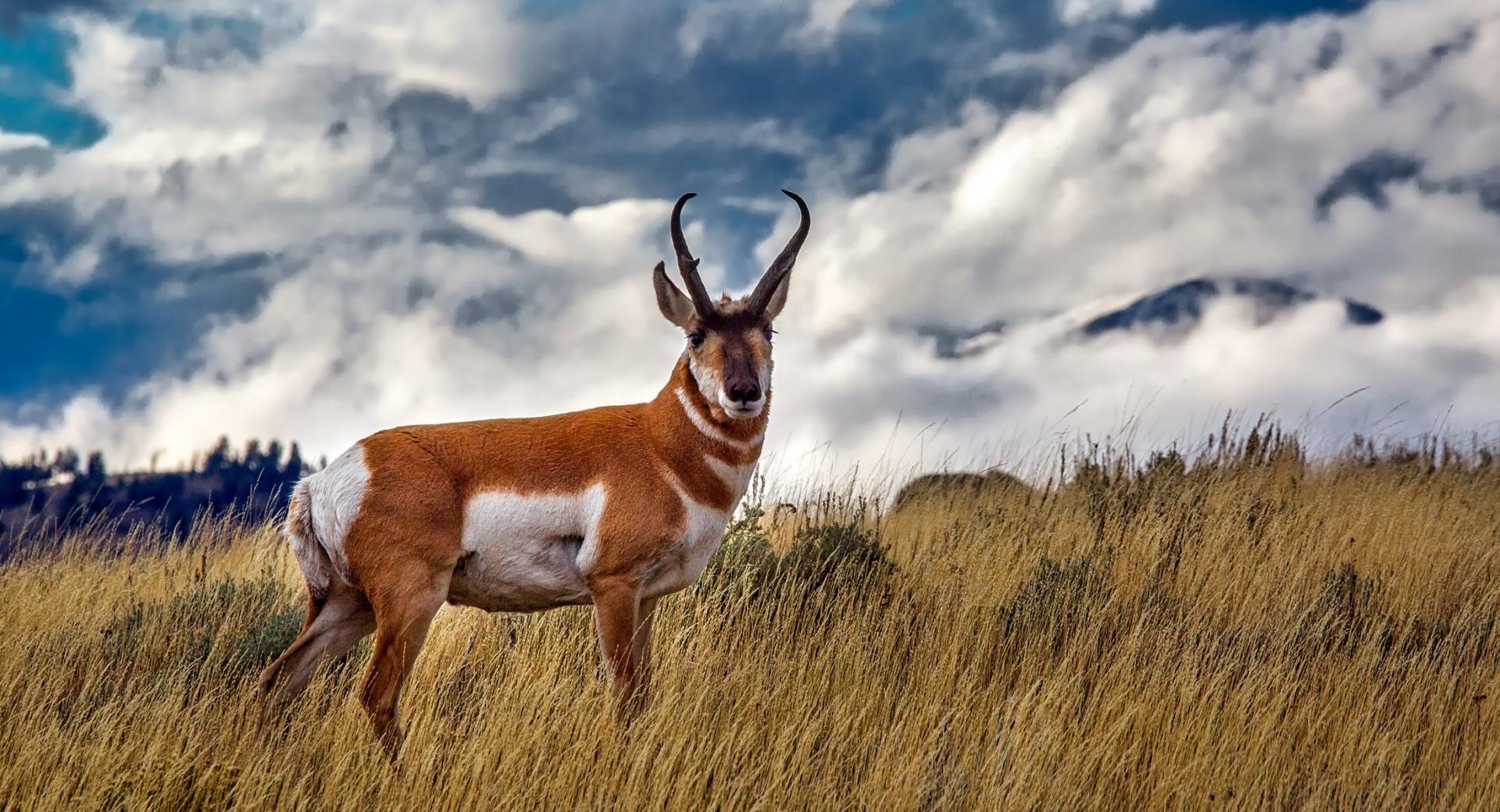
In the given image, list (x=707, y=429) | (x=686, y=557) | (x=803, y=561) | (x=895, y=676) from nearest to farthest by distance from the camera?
(x=686, y=557), (x=707, y=429), (x=895, y=676), (x=803, y=561)

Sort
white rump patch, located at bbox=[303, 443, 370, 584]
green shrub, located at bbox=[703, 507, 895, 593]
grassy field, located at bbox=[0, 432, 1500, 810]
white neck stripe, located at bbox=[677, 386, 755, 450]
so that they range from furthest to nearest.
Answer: green shrub, located at bbox=[703, 507, 895, 593]
white neck stripe, located at bbox=[677, 386, 755, 450]
white rump patch, located at bbox=[303, 443, 370, 584]
grassy field, located at bbox=[0, 432, 1500, 810]

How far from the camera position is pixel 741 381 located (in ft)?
19.7

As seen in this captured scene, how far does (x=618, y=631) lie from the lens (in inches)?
237

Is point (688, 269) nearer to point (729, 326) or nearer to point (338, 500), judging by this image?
point (729, 326)

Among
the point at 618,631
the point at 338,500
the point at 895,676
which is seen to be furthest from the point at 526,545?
the point at 895,676

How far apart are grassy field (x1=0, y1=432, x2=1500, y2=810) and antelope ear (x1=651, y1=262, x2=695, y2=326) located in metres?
1.93

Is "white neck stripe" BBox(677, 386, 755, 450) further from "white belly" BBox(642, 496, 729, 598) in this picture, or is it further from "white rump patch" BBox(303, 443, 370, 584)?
"white rump patch" BBox(303, 443, 370, 584)

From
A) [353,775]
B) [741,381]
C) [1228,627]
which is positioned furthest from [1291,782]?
[353,775]

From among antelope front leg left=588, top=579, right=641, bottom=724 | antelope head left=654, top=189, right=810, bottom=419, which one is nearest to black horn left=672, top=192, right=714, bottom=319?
antelope head left=654, top=189, right=810, bottom=419

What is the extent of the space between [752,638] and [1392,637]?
4.83m

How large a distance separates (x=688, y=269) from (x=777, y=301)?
0.52 meters

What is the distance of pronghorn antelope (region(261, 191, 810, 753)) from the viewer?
234 inches

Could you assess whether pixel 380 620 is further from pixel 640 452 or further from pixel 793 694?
pixel 793 694

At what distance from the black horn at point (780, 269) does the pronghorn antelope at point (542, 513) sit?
0.02 m
